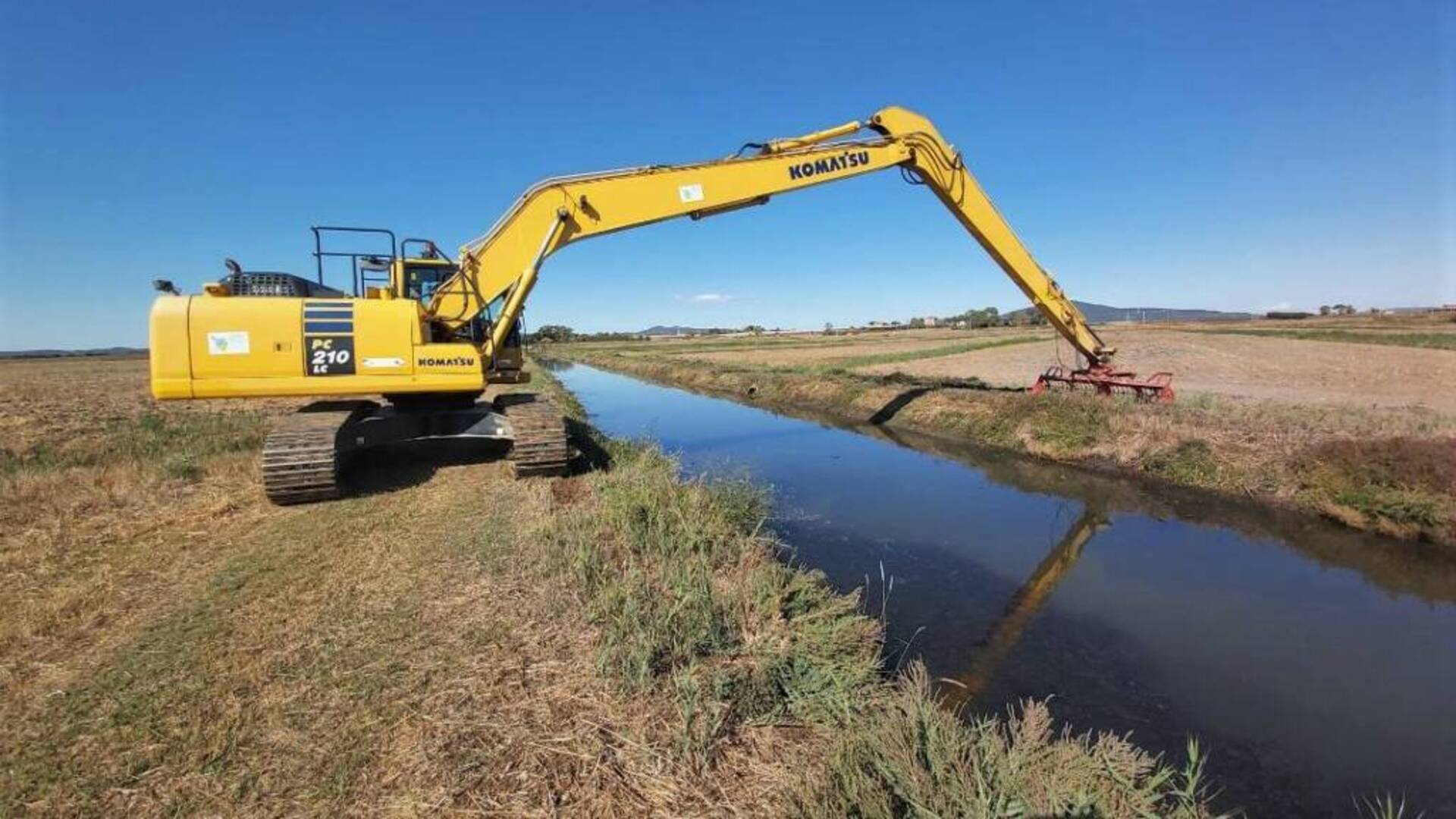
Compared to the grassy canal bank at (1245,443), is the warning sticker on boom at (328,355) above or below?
above

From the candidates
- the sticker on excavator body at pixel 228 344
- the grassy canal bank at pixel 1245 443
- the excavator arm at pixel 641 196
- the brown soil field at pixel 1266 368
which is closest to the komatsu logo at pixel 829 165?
the excavator arm at pixel 641 196

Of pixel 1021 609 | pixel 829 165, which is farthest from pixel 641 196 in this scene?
pixel 1021 609

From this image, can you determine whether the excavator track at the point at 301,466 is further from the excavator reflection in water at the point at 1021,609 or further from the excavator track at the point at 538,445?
the excavator reflection in water at the point at 1021,609

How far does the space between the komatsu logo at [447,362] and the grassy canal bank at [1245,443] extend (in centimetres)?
1103

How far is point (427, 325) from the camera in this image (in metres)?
9.05

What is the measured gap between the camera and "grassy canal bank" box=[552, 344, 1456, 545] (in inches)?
323

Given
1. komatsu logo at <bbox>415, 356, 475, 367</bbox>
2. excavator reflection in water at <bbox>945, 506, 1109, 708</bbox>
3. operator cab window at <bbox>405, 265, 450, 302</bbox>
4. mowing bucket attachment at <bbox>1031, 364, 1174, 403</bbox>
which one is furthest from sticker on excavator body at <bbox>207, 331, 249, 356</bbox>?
mowing bucket attachment at <bbox>1031, 364, 1174, 403</bbox>

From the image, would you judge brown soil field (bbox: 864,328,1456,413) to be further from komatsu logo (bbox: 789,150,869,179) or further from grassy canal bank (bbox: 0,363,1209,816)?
grassy canal bank (bbox: 0,363,1209,816)

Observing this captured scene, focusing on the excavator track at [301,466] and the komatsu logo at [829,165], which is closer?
the excavator track at [301,466]

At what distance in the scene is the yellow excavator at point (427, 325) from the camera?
25.8 ft

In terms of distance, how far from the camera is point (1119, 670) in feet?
16.7

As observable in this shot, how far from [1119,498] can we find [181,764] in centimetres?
1133

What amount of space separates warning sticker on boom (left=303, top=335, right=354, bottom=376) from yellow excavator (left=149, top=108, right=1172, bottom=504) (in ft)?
0.05

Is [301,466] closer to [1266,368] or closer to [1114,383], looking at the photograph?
[1114,383]
